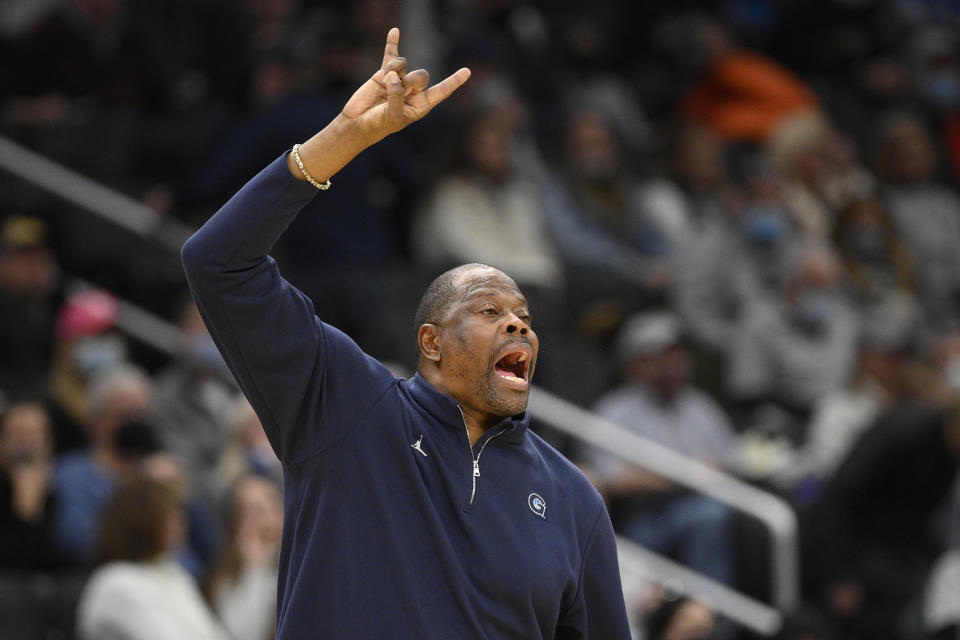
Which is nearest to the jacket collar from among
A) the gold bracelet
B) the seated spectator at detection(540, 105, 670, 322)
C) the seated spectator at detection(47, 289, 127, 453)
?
the gold bracelet

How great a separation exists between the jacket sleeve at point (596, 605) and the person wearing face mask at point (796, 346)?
5827 millimetres

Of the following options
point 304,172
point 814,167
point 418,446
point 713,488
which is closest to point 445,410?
point 418,446

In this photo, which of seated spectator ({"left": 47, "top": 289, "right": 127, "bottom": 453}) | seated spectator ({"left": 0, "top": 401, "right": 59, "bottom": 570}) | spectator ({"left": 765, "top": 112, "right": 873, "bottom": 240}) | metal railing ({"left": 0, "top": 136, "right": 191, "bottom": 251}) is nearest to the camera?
seated spectator ({"left": 0, "top": 401, "right": 59, "bottom": 570})

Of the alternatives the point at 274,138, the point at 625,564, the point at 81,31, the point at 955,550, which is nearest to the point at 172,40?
the point at 81,31

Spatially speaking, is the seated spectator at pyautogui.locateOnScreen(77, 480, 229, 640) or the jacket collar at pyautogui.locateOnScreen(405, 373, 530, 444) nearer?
the jacket collar at pyautogui.locateOnScreen(405, 373, 530, 444)

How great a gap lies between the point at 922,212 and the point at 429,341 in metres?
8.20

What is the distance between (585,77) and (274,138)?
11.4 feet

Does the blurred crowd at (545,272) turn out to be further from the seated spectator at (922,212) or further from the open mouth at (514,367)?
the open mouth at (514,367)

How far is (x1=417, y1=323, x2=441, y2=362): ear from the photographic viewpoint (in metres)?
3.31

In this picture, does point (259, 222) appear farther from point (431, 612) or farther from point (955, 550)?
point (955, 550)

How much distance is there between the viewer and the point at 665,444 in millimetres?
8180

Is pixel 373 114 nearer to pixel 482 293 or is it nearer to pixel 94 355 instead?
pixel 482 293

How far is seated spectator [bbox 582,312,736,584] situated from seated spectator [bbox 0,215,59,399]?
8.49 feet

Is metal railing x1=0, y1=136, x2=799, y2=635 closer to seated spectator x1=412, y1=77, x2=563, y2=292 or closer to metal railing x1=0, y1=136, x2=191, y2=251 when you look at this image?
metal railing x1=0, y1=136, x2=191, y2=251
